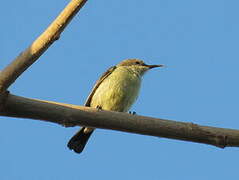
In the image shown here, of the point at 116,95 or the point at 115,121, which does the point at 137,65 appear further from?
the point at 115,121

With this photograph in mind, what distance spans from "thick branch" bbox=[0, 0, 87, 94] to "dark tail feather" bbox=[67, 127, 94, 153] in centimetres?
364

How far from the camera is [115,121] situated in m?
3.39

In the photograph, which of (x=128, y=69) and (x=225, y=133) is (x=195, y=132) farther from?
(x=128, y=69)

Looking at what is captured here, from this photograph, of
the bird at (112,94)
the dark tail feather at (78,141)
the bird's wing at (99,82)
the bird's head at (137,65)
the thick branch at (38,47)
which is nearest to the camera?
the thick branch at (38,47)

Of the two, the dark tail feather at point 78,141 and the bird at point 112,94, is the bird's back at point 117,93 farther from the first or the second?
the dark tail feather at point 78,141

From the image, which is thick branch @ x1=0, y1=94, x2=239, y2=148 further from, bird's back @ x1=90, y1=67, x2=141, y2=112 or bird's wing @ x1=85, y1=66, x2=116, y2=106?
bird's wing @ x1=85, y1=66, x2=116, y2=106

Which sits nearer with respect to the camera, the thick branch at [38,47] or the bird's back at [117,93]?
the thick branch at [38,47]

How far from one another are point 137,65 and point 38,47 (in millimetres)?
4968

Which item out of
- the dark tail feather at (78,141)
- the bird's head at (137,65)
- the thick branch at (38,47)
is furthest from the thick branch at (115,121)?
the bird's head at (137,65)

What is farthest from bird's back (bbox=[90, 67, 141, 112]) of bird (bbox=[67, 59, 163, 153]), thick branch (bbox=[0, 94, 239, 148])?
thick branch (bbox=[0, 94, 239, 148])

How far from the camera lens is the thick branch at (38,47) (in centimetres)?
324

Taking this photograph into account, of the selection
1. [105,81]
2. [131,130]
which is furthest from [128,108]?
[131,130]

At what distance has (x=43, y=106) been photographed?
331 cm

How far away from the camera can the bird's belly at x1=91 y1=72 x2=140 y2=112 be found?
6902 millimetres
